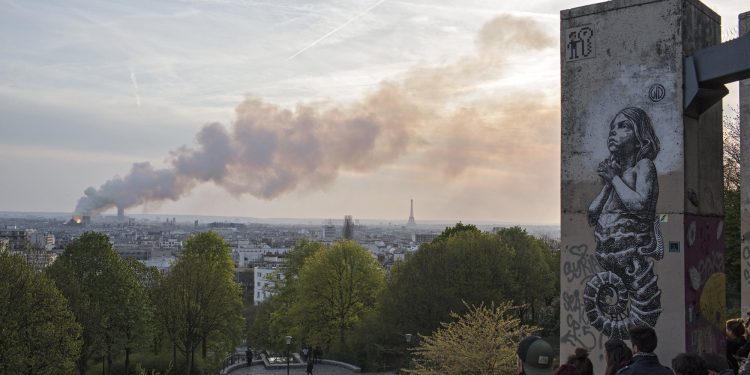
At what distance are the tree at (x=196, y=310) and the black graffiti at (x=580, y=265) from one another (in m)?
30.4

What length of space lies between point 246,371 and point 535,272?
1795 cm

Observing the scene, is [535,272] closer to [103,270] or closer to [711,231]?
[103,270]

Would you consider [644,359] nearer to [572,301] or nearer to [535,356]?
[535,356]

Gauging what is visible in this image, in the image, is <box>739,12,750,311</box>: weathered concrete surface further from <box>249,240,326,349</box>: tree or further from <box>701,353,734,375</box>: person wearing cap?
<box>249,240,326,349</box>: tree

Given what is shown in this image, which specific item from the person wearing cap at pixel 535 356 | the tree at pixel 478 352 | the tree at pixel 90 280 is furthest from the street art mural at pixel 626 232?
the tree at pixel 90 280

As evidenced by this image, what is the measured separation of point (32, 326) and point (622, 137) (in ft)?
81.2

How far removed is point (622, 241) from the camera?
12.6m

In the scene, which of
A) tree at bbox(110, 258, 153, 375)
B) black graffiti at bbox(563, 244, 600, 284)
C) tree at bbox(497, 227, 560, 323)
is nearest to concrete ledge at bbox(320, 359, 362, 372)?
tree at bbox(497, 227, 560, 323)

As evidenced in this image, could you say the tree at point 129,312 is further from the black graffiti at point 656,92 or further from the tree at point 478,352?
the black graffiti at point 656,92

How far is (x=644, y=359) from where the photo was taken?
655 cm

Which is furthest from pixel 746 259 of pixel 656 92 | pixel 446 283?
pixel 446 283

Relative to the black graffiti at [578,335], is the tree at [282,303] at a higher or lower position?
lower

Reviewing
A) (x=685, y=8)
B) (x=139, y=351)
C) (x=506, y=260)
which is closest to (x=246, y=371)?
(x=139, y=351)

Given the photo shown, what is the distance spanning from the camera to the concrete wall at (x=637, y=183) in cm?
1195
